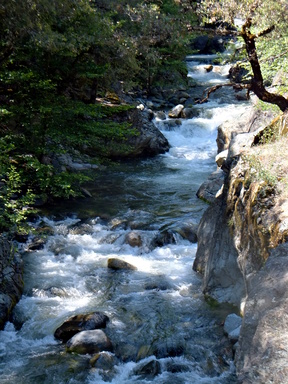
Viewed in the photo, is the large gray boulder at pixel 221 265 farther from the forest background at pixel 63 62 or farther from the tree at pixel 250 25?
the forest background at pixel 63 62

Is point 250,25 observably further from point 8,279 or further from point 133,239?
point 8,279

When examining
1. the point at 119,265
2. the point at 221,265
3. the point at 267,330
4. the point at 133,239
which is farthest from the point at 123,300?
the point at 267,330

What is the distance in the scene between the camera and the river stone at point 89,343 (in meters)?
6.22

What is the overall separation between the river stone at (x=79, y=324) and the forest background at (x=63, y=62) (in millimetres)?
2059

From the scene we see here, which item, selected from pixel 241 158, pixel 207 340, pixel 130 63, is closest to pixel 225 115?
pixel 130 63

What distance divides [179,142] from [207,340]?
1381 centimetres

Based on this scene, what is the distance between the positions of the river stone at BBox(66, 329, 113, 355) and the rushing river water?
11 cm

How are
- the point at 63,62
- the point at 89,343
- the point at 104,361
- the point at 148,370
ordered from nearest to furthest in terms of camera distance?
the point at 148,370 → the point at 104,361 → the point at 89,343 → the point at 63,62

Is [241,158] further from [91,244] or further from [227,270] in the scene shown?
[91,244]

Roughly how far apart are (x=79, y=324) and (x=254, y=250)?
281 centimetres

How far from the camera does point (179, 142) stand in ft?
64.2

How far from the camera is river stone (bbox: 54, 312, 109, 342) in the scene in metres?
→ 6.65

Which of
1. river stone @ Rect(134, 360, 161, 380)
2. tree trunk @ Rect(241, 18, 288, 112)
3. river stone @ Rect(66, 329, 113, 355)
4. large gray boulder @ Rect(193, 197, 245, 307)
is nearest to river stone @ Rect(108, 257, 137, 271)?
large gray boulder @ Rect(193, 197, 245, 307)

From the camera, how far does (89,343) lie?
6.25 metres
